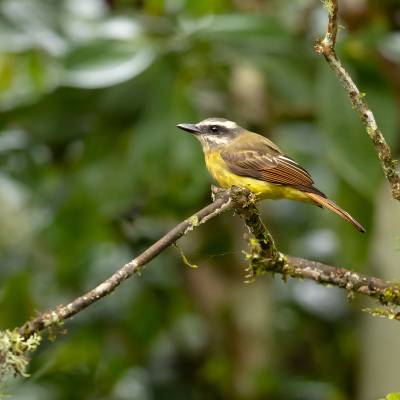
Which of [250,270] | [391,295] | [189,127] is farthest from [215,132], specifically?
[391,295]

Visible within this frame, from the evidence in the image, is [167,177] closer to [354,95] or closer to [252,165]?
[252,165]

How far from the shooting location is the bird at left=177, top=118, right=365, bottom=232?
299 cm

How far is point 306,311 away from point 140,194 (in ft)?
3.66

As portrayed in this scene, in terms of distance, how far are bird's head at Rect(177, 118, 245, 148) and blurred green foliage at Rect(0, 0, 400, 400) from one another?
0.06m

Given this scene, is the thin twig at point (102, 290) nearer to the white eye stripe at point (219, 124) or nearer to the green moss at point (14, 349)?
the green moss at point (14, 349)

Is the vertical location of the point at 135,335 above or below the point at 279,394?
above

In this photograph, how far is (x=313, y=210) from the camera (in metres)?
3.94

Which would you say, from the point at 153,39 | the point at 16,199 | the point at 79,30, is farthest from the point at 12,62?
the point at 153,39

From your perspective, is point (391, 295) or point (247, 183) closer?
point (391, 295)

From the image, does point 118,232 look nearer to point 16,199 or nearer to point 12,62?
point 16,199

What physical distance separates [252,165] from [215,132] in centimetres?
32

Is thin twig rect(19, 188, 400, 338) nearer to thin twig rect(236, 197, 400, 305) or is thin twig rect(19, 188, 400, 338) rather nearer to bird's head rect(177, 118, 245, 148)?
thin twig rect(236, 197, 400, 305)

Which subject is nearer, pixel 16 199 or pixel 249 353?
pixel 249 353

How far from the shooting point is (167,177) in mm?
3314
